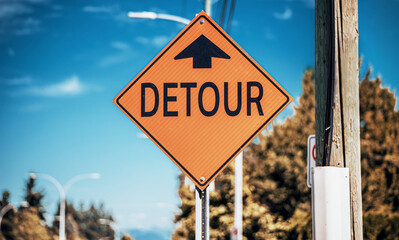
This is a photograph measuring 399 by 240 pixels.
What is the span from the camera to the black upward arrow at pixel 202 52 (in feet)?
15.5

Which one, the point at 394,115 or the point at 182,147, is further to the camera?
the point at 394,115

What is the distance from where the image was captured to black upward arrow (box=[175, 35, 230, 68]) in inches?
186

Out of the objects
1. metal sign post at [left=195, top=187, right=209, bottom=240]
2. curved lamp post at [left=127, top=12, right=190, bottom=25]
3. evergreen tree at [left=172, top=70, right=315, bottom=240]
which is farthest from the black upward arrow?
evergreen tree at [left=172, top=70, right=315, bottom=240]

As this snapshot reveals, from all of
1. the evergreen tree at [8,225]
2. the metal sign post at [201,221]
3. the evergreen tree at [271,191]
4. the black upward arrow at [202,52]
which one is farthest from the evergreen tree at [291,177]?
the evergreen tree at [8,225]

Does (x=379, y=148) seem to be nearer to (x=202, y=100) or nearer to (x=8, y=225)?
(x=202, y=100)

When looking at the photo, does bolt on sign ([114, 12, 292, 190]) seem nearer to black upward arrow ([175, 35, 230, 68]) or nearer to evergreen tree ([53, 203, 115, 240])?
black upward arrow ([175, 35, 230, 68])

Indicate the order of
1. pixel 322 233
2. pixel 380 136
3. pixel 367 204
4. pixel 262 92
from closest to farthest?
pixel 322 233, pixel 262 92, pixel 367 204, pixel 380 136

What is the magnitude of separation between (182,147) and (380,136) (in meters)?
25.3

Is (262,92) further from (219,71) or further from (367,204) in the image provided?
(367,204)

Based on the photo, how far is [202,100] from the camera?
4.61 m

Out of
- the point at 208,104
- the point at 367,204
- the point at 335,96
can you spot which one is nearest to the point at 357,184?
the point at 335,96

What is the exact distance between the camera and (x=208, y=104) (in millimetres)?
4605

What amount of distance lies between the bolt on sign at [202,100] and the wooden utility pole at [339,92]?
1.20 feet

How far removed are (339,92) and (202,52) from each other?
1172 mm
